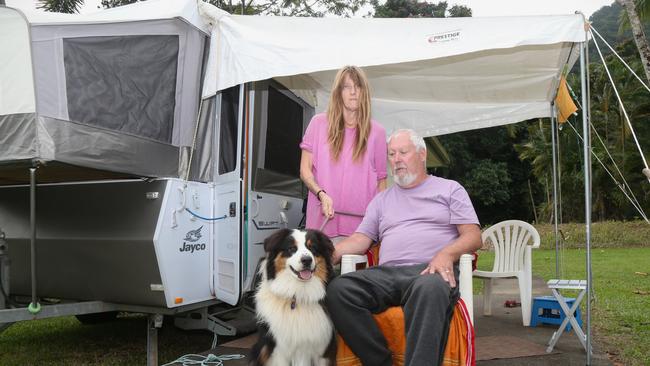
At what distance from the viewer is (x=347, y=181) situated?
147 inches

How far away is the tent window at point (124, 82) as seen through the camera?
11.3ft

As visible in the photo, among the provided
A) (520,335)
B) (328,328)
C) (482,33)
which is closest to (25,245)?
(328,328)

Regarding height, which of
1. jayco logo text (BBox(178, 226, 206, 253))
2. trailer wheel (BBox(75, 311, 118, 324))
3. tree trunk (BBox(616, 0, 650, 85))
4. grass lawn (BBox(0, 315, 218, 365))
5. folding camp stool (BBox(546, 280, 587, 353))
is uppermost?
tree trunk (BBox(616, 0, 650, 85))

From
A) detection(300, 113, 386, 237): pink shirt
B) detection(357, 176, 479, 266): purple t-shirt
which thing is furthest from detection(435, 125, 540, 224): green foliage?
detection(357, 176, 479, 266): purple t-shirt

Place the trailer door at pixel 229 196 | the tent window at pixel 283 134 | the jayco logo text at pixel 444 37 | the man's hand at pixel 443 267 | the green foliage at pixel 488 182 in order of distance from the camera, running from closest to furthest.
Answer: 1. the man's hand at pixel 443 267
2. the jayco logo text at pixel 444 37
3. the trailer door at pixel 229 196
4. the tent window at pixel 283 134
5. the green foliage at pixel 488 182

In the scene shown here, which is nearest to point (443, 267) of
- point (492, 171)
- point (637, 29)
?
point (637, 29)

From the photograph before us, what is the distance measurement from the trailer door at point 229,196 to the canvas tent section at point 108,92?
15 centimetres

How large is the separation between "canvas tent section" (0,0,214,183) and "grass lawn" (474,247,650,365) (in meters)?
3.44

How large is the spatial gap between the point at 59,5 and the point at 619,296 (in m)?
12.5

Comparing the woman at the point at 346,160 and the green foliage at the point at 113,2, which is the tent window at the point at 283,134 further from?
the green foliage at the point at 113,2

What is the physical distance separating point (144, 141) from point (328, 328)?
1.72m

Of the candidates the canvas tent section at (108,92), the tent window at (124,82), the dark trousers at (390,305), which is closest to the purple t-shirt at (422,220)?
the dark trousers at (390,305)

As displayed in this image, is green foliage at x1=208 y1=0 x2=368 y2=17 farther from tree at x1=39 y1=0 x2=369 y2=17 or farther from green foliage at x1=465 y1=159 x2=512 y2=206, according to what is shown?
green foliage at x1=465 y1=159 x2=512 y2=206

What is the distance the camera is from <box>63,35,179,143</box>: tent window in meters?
3.44
